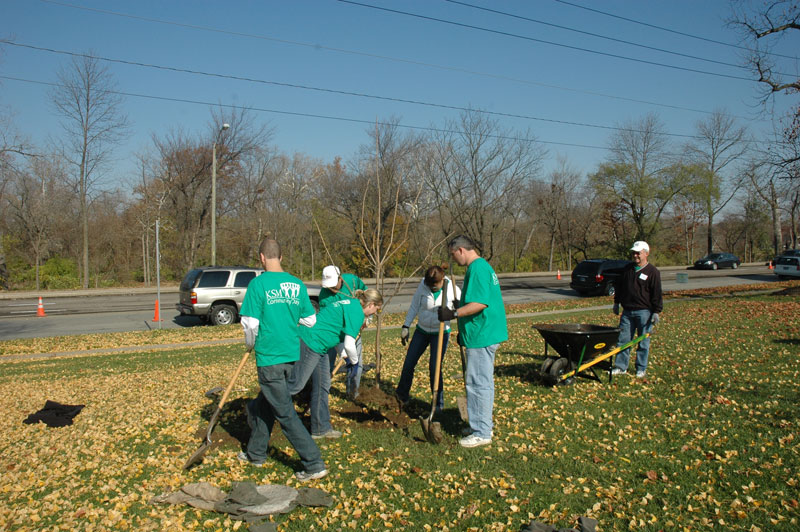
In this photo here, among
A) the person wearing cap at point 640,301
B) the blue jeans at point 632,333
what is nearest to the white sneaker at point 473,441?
the blue jeans at point 632,333

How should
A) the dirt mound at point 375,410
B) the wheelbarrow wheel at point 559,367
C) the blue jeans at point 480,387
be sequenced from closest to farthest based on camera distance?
the blue jeans at point 480,387
the dirt mound at point 375,410
the wheelbarrow wheel at point 559,367

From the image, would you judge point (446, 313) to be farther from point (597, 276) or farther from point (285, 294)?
point (597, 276)

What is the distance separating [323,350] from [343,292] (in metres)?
0.89

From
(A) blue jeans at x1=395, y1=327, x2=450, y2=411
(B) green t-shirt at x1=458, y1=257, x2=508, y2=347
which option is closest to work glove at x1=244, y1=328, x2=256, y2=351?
(B) green t-shirt at x1=458, y1=257, x2=508, y2=347

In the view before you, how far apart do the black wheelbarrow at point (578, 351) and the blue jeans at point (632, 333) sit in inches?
12.7

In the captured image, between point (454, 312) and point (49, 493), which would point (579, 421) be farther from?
point (49, 493)

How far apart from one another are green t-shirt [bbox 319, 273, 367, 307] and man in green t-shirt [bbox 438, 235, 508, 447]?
1221 millimetres

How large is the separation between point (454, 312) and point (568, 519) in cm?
212

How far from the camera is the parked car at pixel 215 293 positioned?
56.6ft

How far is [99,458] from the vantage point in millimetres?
5469

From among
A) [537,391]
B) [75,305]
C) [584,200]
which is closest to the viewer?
[537,391]

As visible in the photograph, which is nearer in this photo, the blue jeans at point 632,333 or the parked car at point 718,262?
the blue jeans at point 632,333

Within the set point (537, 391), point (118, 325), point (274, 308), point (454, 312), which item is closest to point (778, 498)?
point (454, 312)

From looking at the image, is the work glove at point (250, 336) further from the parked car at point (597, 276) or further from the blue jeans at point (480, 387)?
the parked car at point (597, 276)
